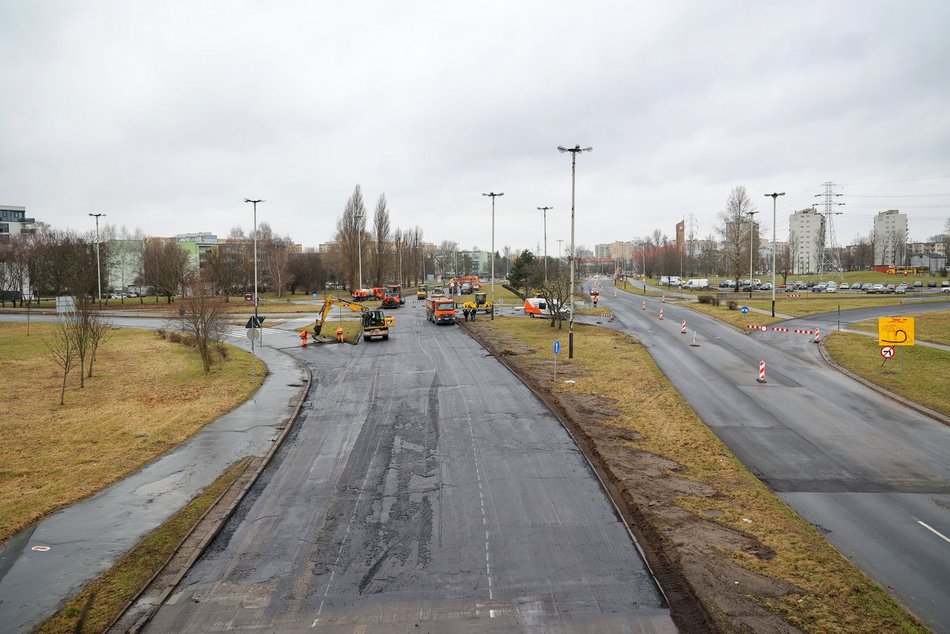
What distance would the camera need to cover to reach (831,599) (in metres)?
8.80

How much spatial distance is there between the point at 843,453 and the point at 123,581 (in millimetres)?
17483

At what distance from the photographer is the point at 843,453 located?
1616 centimetres

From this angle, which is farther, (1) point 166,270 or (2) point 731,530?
(1) point 166,270

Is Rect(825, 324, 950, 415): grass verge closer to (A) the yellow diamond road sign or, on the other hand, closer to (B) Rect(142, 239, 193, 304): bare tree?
(A) the yellow diamond road sign

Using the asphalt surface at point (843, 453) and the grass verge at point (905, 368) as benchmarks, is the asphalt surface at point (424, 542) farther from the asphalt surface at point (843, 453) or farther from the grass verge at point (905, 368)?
the grass verge at point (905, 368)

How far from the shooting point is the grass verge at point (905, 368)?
22469mm

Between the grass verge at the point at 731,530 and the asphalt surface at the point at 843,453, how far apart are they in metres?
0.59

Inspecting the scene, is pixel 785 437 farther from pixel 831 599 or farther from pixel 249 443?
pixel 249 443

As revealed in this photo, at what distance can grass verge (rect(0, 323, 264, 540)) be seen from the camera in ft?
45.2

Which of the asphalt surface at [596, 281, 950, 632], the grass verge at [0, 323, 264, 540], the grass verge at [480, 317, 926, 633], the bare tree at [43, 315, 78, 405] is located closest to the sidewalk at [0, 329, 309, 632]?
the grass verge at [0, 323, 264, 540]

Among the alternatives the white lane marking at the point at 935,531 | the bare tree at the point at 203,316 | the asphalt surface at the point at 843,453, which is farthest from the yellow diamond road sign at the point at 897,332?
the bare tree at the point at 203,316

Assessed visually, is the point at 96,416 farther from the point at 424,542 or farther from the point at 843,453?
the point at 843,453

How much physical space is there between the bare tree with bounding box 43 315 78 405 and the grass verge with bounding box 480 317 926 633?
20.1m

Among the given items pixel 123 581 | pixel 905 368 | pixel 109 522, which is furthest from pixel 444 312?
pixel 123 581
